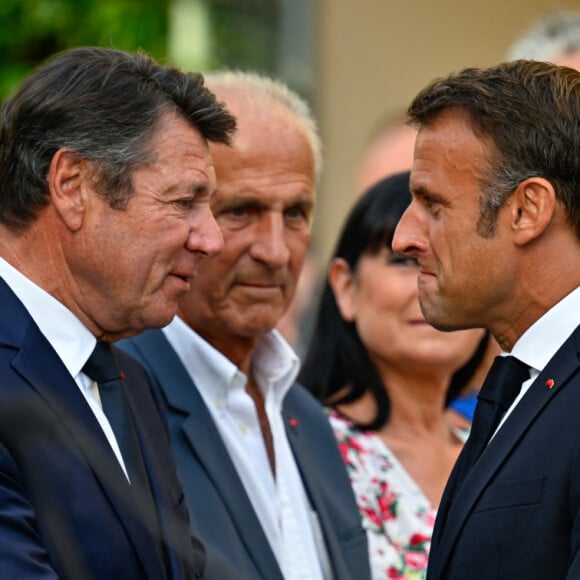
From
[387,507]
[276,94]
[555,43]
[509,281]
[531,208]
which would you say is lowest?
[387,507]

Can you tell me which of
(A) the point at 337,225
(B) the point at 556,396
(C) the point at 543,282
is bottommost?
(A) the point at 337,225

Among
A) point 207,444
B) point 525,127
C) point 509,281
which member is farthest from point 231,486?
point 525,127

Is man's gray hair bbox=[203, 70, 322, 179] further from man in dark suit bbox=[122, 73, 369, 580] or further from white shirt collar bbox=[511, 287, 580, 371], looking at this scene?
white shirt collar bbox=[511, 287, 580, 371]

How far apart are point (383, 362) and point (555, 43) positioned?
2.19 m

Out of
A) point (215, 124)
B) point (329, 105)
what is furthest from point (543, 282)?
point (329, 105)

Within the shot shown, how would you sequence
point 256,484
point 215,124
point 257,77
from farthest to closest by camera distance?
point 257,77 < point 256,484 < point 215,124

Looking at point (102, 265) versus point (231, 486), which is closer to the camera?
point (102, 265)

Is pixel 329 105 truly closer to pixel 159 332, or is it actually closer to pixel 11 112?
pixel 159 332

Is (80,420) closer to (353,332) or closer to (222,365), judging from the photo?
(222,365)

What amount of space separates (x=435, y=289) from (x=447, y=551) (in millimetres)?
625

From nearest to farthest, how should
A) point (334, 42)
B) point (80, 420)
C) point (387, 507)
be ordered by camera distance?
1. point (80, 420)
2. point (387, 507)
3. point (334, 42)

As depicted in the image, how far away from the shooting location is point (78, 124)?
3.13 m

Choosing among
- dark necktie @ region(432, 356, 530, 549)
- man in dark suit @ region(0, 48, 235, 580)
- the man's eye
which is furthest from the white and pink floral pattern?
the man's eye

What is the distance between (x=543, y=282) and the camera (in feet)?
10.0
